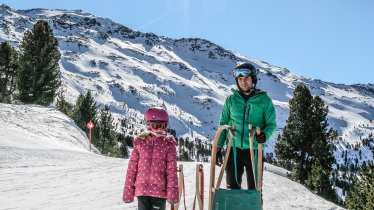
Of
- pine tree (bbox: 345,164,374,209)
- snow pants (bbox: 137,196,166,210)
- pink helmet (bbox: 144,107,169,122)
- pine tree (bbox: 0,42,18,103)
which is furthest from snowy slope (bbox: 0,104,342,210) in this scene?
pine tree (bbox: 0,42,18,103)

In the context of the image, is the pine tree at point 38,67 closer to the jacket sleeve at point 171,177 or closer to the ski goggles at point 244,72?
the ski goggles at point 244,72

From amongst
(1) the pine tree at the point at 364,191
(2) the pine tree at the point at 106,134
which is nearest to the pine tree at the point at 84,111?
(2) the pine tree at the point at 106,134

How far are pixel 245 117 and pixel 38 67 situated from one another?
38038 mm

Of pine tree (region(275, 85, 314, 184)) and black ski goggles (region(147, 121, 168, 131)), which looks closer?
black ski goggles (region(147, 121, 168, 131))

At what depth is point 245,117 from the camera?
6.15 metres

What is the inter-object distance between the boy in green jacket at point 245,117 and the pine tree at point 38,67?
36.8 meters

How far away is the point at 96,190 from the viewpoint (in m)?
10.9

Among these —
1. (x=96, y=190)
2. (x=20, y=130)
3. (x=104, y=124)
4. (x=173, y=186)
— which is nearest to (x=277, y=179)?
(x=96, y=190)

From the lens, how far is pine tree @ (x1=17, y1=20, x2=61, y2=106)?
4053cm

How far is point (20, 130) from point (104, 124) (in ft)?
89.8

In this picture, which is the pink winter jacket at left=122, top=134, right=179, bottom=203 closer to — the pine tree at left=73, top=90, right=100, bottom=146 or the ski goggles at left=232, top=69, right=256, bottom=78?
the ski goggles at left=232, top=69, right=256, bottom=78

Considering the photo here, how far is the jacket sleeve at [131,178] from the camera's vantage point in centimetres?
533

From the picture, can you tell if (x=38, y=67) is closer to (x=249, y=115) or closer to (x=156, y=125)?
(x=249, y=115)

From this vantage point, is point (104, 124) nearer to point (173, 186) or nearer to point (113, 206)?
point (113, 206)
